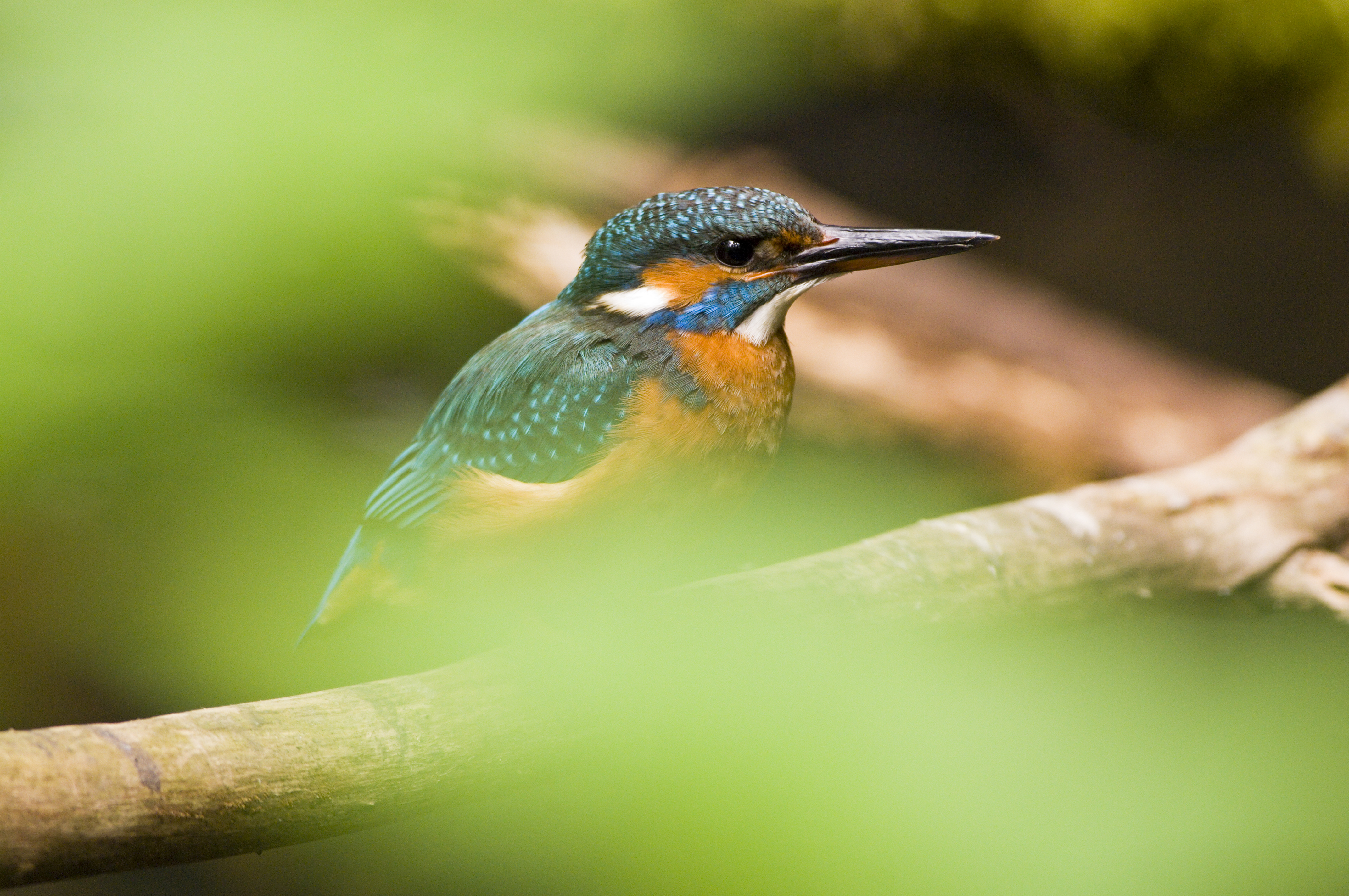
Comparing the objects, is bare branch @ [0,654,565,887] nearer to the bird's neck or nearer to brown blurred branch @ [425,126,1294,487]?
the bird's neck

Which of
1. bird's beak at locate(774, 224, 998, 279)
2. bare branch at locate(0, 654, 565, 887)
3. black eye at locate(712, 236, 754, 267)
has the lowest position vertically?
bare branch at locate(0, 654, 565, 887)

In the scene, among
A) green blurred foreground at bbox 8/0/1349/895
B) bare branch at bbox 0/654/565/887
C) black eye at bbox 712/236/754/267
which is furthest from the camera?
black eye at bbox 712/236/754/267

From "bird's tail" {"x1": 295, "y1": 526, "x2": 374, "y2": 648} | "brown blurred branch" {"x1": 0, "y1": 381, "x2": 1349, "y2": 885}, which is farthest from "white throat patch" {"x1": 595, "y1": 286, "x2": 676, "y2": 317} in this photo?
"bird's tail" {"x1": 295, "y1": 526, "x2": 374, "y2": 648}

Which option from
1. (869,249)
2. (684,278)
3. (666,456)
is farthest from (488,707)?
(869,249)

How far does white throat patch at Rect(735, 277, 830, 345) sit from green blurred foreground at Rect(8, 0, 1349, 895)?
1.20 feet

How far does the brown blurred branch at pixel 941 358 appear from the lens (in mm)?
2592

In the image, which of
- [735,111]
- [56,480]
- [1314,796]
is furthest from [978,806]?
[735,111]

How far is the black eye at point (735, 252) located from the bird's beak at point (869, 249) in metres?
0.06

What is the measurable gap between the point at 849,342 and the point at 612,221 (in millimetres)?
1146

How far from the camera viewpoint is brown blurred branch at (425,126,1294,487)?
8.50 ft

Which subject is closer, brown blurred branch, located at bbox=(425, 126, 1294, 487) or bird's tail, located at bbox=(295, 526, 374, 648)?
bird's tail, located at bbox=(295, 526, 374, 648)

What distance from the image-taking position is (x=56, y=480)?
1102 millimetres

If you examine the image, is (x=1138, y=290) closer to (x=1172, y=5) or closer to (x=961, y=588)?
(x=1172, y=5)

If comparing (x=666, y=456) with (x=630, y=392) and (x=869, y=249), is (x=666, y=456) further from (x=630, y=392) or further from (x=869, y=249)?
(x=869, y=249)
